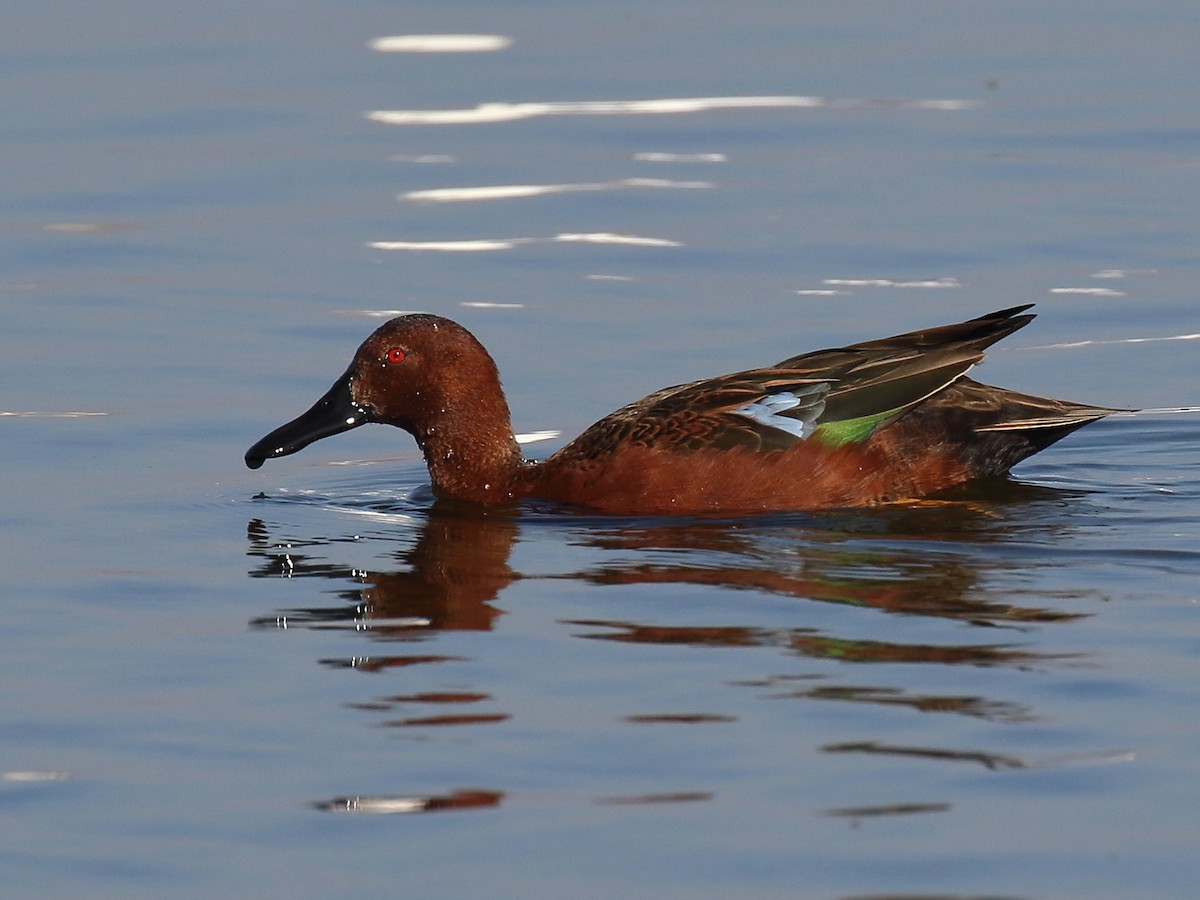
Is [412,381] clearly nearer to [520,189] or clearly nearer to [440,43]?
[520,189]

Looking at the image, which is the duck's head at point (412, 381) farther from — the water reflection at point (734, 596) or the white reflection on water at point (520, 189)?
the white reflection on water at point (520, 189)

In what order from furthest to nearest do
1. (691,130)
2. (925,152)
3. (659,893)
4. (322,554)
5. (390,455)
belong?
(691,130), (925,152), (390,455), (322,554), (659,893)

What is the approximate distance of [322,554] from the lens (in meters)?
8.83

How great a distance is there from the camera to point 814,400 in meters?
9.25

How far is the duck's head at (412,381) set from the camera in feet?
32.4

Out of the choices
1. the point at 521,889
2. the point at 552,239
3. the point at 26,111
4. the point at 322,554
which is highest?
the point at 26,111

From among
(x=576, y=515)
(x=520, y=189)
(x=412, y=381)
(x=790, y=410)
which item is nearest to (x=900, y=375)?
(x=790, y=410)

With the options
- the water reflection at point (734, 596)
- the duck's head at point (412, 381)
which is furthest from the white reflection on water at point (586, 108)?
the water reflection at point (734, 596)

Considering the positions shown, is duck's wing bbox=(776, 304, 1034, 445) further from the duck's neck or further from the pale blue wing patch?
the duck's neck

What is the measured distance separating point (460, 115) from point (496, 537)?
7870mm

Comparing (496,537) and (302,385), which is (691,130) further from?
(496,537)

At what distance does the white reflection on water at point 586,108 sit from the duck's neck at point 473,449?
6705 mm

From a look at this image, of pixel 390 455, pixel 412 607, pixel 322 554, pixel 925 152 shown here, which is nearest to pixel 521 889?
pixel 412 607

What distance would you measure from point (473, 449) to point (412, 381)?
1.32 feet
